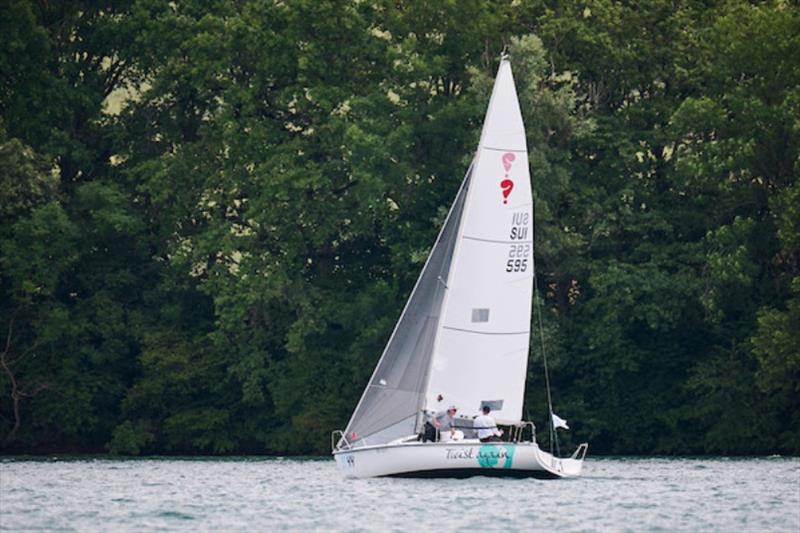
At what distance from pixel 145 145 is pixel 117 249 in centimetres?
425

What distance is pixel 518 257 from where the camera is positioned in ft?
180

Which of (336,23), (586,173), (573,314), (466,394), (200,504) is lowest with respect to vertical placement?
(200,504)

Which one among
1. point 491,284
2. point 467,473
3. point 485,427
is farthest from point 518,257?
point 467,473

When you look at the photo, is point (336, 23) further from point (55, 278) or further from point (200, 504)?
point (200, 504)

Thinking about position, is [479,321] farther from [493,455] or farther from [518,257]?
[493,455]

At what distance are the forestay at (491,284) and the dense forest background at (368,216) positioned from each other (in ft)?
55.5

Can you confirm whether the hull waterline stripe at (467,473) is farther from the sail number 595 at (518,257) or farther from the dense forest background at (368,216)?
the dense forest background at (368,216)

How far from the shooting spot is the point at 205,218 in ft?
260

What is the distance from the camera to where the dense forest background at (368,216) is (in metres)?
71.9

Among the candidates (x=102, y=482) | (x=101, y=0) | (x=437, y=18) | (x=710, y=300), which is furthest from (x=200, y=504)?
(x=101, y=0)

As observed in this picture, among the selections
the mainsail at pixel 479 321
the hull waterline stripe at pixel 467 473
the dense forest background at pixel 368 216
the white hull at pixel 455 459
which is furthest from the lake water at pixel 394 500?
the dense forest background at pixel 368 216

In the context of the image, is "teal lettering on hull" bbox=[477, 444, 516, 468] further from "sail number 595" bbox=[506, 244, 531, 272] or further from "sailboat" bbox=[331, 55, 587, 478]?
"sail number 595" bbox=[506, 244, 531, 272]

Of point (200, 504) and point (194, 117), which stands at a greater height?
point (194, 117)

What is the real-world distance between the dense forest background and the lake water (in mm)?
11357
